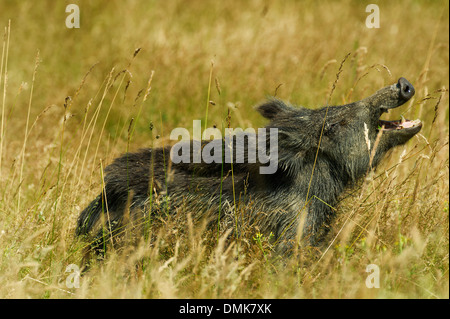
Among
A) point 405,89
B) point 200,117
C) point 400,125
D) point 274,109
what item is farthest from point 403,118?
point 200,117

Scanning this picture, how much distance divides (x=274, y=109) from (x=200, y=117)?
9.59 ft

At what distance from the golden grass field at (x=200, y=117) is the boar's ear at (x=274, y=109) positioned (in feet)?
0.69

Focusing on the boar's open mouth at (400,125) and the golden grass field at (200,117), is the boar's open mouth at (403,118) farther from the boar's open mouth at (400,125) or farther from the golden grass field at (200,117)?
the golden grass field at (200,117)

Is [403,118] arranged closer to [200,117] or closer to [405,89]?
[405,89]

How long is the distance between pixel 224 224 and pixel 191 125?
11.6 feet

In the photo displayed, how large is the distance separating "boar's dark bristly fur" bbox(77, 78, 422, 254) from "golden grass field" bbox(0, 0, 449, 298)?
7.4 inches

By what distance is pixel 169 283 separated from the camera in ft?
11.1

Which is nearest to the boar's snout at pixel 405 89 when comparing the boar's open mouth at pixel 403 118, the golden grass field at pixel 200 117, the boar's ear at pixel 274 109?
the boar's open mouth at pixel 403 118

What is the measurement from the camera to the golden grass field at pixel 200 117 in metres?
3.85

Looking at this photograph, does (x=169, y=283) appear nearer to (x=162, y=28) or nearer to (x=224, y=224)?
(x=224, y=224)

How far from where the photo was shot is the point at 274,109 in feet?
17.4

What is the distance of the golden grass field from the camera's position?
385cm

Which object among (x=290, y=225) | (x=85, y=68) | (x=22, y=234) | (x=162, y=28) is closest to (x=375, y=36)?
(x=162, y=28)

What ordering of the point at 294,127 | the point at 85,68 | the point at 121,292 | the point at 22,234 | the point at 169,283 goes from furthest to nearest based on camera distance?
the point at 85,68
the point at 294,127
the point at 22,234
the point at 121,292
the point at 169,283
